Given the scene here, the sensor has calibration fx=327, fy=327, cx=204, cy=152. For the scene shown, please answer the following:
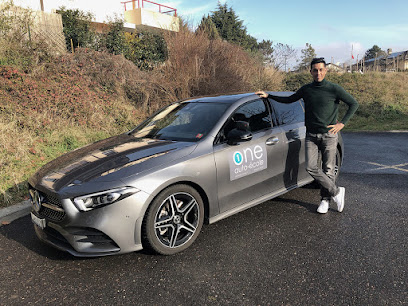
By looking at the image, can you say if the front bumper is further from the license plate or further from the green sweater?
the green sweater

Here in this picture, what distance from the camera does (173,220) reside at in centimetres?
312

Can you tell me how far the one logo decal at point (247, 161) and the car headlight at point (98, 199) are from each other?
127 cm

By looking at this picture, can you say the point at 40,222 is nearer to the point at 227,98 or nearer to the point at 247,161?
the point at 247,161

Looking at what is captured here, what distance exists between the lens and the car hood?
117 inches

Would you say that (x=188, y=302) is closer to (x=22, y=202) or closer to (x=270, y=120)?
(x=270, y=120)

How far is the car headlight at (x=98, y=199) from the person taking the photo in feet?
9.10

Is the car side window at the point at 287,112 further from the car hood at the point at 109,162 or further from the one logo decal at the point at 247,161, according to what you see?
the car hood at the point at 109,162

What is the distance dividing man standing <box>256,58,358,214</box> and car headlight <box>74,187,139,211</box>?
96.0 inches

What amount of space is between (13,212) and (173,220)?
8.76 feet

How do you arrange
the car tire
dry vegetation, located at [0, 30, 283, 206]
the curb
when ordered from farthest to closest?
dry vegetation, located at [0, 30, 283, 206] → the curb → the car tire

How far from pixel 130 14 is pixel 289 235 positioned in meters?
22.1

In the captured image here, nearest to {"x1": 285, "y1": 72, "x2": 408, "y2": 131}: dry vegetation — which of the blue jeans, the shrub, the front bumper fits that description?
the blue jeans

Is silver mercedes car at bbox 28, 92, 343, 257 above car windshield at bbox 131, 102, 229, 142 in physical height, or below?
below

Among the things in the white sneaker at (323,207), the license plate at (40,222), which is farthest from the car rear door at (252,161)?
the license plate at (40,222)
